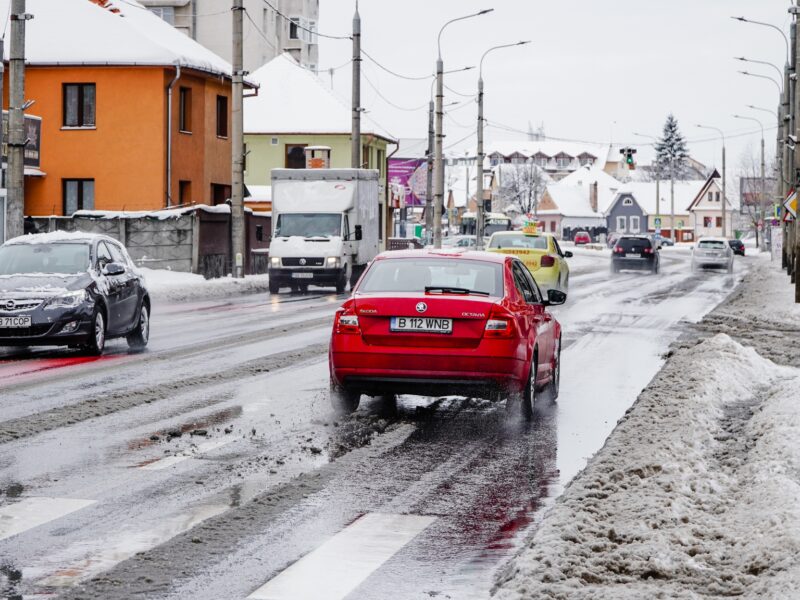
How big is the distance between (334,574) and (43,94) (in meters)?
44.0

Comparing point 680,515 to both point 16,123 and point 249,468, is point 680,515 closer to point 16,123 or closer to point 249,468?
point 249,468

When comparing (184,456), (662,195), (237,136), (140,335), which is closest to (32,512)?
(184,456)

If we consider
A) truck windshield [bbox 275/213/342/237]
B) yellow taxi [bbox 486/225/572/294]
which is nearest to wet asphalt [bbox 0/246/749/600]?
yellow taxi [bbox 486/225/572/294]

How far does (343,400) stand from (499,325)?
5.03 feet

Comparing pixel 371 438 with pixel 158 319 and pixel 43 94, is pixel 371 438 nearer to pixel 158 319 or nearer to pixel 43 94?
pixel 158 319

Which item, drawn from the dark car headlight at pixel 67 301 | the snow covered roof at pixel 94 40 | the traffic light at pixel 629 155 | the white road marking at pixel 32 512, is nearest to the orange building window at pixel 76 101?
the snow covered roof at pixel 94 40

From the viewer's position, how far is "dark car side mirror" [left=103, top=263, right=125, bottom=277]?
17.8 m

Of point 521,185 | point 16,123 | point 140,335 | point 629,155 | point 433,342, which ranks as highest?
point 521,185

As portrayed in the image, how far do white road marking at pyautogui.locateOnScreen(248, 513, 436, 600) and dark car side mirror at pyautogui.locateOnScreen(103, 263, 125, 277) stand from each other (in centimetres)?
1088

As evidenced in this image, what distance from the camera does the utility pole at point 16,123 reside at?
26.0 m

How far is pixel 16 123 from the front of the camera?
26172mm

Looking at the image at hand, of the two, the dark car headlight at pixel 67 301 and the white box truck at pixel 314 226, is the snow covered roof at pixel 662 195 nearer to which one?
the white box truck at pixel 314 226

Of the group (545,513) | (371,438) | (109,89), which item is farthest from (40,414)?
(109,89)

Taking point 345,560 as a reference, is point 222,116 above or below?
above
